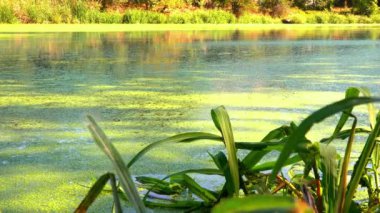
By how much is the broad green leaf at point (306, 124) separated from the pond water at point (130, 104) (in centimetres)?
66

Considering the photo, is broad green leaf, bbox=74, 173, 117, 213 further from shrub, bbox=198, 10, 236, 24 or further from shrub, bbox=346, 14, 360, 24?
shrub, bbox=346, 14, 360, 24

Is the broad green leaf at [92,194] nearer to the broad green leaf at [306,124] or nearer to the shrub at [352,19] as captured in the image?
the broad green leaf at [306,124]

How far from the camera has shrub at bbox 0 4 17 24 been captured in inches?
387

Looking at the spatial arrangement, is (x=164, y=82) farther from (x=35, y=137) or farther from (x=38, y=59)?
(x=38, y=59)

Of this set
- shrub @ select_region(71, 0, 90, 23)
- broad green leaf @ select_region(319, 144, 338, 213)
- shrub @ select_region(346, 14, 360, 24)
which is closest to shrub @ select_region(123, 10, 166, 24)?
shrub @ select_region(71, 0, 90, 23)

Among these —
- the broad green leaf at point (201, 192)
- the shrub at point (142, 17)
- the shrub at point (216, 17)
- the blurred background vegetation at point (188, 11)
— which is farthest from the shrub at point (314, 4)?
the broad green leaf at point (201, 192)

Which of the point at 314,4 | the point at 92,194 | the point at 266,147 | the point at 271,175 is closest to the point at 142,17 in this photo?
the point at 314,4

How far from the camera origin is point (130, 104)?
214 cm

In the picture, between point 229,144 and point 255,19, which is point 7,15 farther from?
point 229,144

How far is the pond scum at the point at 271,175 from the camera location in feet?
1.13

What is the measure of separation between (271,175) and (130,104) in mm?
1775

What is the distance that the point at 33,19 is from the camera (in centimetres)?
1060

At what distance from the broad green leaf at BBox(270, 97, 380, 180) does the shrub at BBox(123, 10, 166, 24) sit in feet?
39.4

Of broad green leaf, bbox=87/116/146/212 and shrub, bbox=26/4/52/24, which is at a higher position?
broad green leaf, bbox=87/116/146/212
